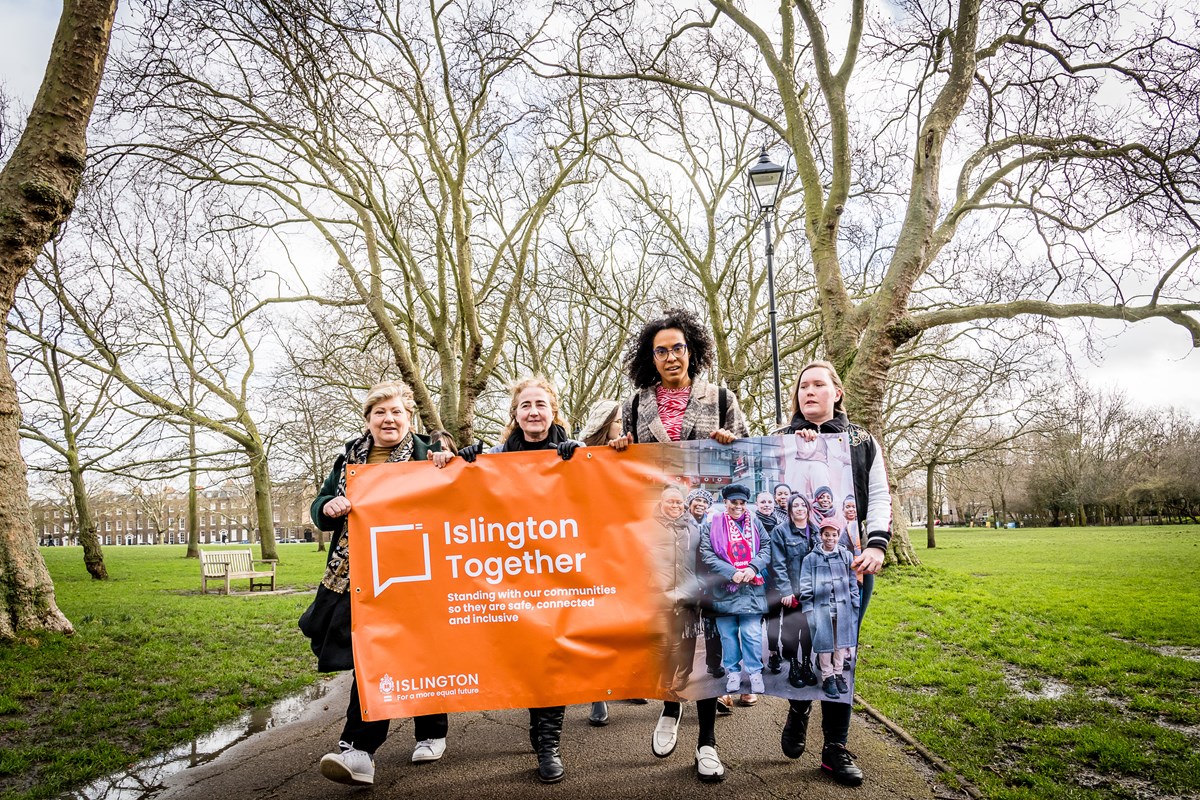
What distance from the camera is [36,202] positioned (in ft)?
23.6

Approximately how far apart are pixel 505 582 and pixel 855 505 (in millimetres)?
2123

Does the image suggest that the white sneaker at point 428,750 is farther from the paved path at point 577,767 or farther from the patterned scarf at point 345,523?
the patterned scarf at point 345,523

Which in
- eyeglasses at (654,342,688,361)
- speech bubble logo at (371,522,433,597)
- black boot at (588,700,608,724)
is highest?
eyeglasses at (654,342,688,361)

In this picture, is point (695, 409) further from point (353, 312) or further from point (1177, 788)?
point (353, 312)

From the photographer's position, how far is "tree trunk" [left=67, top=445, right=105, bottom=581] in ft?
59.1

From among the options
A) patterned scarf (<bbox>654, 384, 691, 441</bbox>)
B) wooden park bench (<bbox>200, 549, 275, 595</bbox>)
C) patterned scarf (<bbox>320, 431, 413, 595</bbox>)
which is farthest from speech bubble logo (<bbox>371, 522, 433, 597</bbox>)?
wooden park bench (<bbox>200, 549, 275, 595</bbox>)

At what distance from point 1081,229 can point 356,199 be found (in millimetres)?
14182

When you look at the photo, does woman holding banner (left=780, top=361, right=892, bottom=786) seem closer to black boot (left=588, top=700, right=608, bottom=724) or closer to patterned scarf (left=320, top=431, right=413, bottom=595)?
black boot (left=588, top=700, right=608, bottom=724)

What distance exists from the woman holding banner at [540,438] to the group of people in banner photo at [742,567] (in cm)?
2

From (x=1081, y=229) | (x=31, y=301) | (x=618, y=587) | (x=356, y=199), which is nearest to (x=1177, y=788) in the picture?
(x=618, y=587)

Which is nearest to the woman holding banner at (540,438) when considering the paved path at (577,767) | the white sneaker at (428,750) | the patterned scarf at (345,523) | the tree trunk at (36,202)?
the paved path at (577,767)

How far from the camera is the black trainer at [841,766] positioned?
372cm

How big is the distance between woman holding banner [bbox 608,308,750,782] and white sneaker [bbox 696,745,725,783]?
24 centimetres

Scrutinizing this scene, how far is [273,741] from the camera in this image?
16.1 ft
